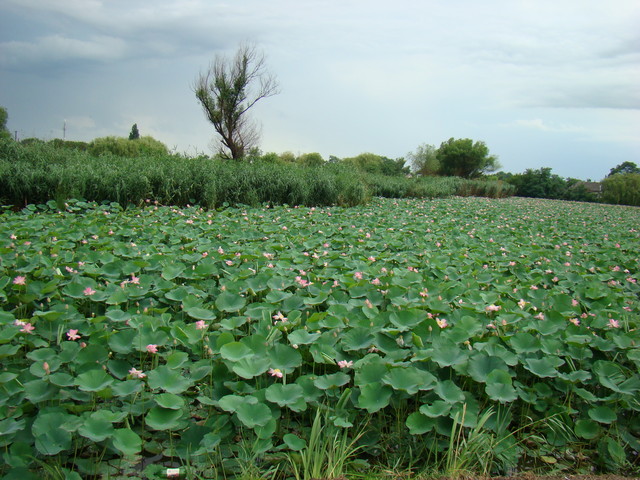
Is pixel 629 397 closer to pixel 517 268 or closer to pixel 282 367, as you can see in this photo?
pixel 282 367

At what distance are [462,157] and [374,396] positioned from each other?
35401 millimetres

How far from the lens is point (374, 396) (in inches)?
58.4

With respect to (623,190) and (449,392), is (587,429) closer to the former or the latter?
(449,392)

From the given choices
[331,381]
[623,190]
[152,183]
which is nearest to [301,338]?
[331,381]

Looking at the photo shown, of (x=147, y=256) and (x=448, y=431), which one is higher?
(x=147, y=256)

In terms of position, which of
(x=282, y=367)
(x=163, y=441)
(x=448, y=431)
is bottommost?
(x=163, y=441)

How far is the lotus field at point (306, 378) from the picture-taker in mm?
1381

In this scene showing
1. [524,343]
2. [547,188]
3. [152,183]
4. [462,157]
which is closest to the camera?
[524,343]

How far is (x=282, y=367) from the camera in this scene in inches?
63.8

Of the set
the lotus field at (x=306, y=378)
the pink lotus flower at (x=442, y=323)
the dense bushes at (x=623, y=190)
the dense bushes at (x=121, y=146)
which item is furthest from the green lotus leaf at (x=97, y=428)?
the dense bushes at (x=623, y=190)

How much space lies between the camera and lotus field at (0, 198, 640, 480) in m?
1.38

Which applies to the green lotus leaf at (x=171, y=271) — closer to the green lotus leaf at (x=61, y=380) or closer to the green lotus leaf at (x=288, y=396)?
the green lotus leaf at (x=61, y=380)

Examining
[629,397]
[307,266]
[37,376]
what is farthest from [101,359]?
[629,397]

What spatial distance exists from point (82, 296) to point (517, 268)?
3215 mm
